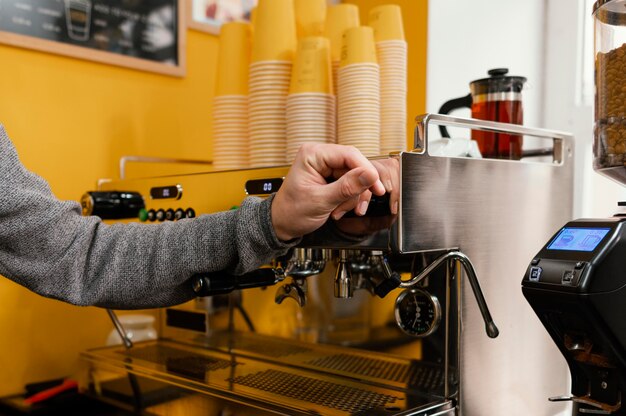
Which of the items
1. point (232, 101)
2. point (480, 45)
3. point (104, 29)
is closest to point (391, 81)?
point (232, 101)

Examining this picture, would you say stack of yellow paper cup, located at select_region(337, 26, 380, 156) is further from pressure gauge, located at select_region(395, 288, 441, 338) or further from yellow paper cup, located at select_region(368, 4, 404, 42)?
pressure gauge, located at select_region(395, 288, 441, 338)

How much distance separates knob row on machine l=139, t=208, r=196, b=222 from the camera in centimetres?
120

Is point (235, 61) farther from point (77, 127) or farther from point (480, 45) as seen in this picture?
point (480, 45)

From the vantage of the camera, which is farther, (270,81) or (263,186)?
(270,81)

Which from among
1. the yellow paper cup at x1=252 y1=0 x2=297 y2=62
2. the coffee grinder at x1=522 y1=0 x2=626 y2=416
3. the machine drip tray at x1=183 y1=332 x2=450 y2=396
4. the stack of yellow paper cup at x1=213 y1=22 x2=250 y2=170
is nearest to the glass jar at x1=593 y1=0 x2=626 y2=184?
the coffee grinder at x1=522 y1=0 x2=626 y2=416

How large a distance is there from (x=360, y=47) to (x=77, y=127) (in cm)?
78

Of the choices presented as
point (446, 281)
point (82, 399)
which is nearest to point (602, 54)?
point (446, 281)

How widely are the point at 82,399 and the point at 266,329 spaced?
1.35 ft

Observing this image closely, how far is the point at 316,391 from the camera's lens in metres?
1.00

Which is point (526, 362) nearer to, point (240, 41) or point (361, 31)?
point (361, 31)

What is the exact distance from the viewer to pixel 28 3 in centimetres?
141

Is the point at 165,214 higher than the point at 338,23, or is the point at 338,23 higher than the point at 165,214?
the point at 338,23

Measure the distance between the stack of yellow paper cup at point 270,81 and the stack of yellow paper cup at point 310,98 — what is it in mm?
44

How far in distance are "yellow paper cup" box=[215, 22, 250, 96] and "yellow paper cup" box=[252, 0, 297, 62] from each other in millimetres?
80
